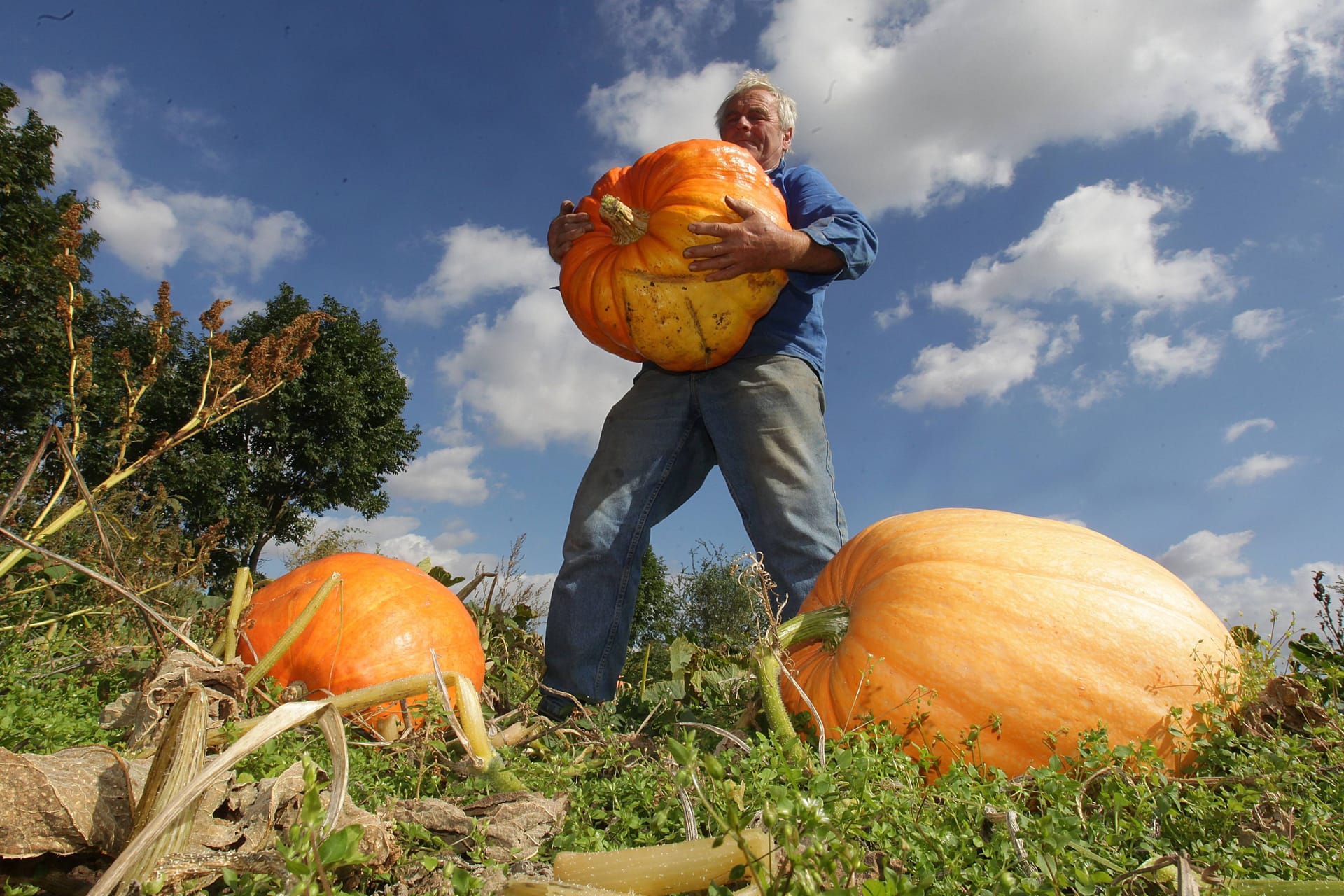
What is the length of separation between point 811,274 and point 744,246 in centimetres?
47

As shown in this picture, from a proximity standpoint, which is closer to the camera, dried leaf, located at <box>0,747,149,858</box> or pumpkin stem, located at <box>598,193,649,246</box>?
dried leaf, located at <box>0,747,149,858</box>

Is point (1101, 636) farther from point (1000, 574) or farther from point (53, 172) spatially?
point (53, 172)

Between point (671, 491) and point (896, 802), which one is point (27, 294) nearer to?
point (671, 491)

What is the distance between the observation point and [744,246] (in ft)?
9.82

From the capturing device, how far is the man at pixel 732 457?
→ 328 centimetres

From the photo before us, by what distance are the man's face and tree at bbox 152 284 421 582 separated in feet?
60.2

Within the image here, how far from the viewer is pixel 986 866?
111cm

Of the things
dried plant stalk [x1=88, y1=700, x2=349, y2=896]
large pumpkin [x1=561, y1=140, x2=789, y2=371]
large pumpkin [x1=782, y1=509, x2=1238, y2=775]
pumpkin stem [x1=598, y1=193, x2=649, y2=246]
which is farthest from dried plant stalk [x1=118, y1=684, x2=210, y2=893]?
pumpkin stem [x1=598, y1=193, x2=649, y2=246]

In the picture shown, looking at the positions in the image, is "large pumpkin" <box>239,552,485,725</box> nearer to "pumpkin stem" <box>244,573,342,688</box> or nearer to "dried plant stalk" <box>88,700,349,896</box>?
"pumpkin stem" <box>244,573,342,688</box>

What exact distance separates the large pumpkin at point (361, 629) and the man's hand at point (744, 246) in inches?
69.0

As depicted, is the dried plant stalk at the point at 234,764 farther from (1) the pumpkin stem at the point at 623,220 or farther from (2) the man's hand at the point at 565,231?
(2) the man's hand at the point at 565,231

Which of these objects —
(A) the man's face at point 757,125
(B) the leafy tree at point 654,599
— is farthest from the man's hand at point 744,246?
(B) the leafy tree at point 654,599

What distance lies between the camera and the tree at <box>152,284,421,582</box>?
19.8m

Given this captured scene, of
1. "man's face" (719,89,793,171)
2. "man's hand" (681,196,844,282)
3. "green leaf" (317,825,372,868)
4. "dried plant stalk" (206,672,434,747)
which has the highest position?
"man's face" (719,89,793,171)
